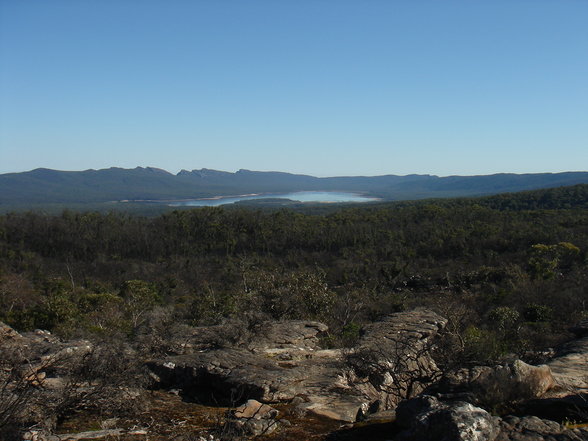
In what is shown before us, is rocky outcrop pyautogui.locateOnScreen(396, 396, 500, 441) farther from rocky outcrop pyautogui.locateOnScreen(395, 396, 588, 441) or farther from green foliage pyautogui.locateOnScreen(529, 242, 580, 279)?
green foliage pyautogui.locateOnScreen(529, 242, 580, 279)

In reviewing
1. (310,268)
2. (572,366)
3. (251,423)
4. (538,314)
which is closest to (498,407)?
(251,423)

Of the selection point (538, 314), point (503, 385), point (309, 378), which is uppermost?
point (503, 385)

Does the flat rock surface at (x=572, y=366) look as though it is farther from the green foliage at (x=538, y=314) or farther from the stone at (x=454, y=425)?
the green foliage at (x=538, y=314)

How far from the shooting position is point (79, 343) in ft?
34.7

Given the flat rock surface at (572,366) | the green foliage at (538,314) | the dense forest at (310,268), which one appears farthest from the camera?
the green foliage at (538,314)

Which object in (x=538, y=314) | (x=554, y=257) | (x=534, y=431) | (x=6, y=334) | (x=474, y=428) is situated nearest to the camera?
(x=474, y=428)

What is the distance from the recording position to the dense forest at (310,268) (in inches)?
814

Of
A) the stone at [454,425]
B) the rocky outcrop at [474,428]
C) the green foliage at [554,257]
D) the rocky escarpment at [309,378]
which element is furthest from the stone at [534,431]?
the green foliage at [554,257]

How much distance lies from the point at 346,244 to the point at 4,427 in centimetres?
6002

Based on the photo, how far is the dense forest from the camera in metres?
20.7

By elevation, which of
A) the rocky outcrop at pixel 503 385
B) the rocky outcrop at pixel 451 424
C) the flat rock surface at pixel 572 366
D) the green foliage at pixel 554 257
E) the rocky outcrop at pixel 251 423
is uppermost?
the rocky outcrop at pixel 451 424

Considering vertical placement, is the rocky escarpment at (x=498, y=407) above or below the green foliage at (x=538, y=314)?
above

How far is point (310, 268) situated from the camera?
52.8m

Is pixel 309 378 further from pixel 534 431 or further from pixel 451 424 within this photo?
pixel 534 431
